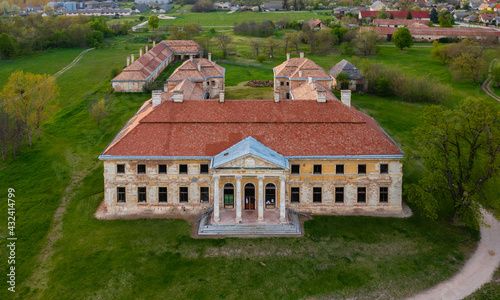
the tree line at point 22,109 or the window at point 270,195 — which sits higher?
the tree line at point 22,109

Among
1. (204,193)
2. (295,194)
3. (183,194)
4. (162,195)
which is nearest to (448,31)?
(295,194)

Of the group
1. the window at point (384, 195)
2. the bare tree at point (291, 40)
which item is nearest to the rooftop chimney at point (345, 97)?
the window at point (384, 195)

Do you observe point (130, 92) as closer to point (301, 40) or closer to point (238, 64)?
point (238, 64)

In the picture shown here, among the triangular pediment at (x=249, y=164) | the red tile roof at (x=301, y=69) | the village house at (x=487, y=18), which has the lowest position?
the triangular pediment at (x=249, y=164)

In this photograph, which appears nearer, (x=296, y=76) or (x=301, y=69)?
(x=296, y=76)

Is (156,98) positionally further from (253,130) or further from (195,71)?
(195,71)

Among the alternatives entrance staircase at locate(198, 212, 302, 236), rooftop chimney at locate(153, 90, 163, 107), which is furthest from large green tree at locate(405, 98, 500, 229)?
rooftop chimney at locate(153, 90, 163, 107)

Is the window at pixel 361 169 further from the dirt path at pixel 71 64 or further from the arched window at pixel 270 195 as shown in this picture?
the dirt path at pixel 71 64
